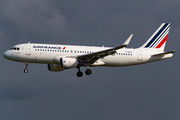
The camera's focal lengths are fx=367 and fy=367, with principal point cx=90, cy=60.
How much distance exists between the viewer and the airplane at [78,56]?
56688 mm

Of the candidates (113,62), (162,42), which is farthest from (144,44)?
(113,62)

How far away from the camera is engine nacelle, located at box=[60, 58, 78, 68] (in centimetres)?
5613

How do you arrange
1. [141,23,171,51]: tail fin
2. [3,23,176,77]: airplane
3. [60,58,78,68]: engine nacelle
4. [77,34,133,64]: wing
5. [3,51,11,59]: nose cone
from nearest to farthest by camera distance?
[77,34,133,64]: wing → [60,58,78,68]: engine nacelle → [3,23,176,77]: airplane → [3,51,11,59]: nose cone → [141,23,171,51]: tail fin

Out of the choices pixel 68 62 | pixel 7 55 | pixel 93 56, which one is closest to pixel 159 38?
pixel 93 56

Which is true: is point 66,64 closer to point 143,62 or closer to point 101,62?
point 101,62

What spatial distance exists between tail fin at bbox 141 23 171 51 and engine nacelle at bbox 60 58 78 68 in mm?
14755

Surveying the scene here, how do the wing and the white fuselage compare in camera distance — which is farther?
the white fuselage

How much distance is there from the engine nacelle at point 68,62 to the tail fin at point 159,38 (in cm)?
1475

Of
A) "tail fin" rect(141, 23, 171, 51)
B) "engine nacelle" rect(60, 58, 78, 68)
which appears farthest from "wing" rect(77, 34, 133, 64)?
"tail fin" rect(141, 23, 171, 51)

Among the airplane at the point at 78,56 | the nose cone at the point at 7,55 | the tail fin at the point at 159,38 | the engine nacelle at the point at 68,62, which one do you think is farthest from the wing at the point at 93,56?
the tail fin at the point at 159,38

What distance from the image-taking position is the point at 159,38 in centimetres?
6688

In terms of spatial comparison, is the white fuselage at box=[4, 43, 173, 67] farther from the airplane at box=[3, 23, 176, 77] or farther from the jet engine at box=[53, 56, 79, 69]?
the jet engine at box=[53, 56, 79, 69]

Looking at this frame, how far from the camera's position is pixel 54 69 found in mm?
62750

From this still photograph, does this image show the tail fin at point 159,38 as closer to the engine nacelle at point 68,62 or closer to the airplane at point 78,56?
the airplane at point 78,56
